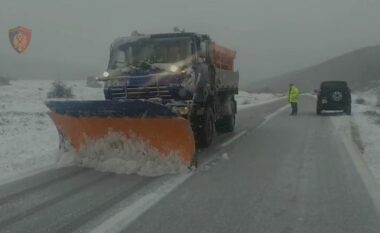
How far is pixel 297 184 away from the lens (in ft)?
27.2

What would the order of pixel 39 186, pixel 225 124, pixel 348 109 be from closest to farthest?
pixel 39 186
pixel 225 124
pixel 348 109

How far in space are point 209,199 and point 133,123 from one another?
9.66ft

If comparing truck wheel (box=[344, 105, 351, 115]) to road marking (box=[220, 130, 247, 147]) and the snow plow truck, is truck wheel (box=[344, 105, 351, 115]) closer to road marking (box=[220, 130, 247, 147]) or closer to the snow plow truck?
road marking (box=[220, 130, 247, 147])

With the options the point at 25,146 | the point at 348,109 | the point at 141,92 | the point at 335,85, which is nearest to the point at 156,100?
the point at 141,92

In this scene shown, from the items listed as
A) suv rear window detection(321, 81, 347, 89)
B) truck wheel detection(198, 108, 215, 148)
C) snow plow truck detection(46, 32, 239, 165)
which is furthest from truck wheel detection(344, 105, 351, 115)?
truck wheel detection(198, 108, 215, 148)

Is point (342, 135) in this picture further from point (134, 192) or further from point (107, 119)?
point (134, 192)

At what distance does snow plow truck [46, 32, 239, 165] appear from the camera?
31.1ft

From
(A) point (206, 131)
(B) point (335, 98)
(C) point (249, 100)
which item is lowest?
(C) point (249, 100)

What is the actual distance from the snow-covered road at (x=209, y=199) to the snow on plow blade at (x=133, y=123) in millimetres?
648

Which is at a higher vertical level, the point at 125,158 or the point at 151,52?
the point at 151,52

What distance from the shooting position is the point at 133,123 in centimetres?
976

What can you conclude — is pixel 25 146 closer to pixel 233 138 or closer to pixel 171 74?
pixel 171 74

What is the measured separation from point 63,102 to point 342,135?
8.78m

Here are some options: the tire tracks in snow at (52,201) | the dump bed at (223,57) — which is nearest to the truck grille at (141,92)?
the tire tracks in snow at (52,201)
